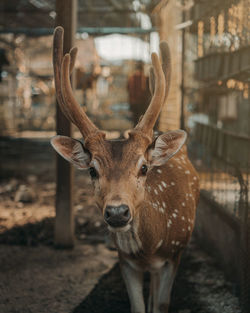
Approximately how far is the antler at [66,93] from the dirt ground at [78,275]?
1.62 m

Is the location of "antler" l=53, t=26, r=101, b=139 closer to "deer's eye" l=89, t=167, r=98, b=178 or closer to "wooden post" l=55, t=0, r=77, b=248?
"deer's eye" l=89, t=167, r=98, b=178

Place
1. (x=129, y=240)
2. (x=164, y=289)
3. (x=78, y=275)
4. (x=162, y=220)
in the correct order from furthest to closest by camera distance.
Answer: (x=78, y=275) → (x=164, y=289) → (x=162, y=220) → (x=129, y=240)

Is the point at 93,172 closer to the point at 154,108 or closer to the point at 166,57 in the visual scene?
the point at 154,108

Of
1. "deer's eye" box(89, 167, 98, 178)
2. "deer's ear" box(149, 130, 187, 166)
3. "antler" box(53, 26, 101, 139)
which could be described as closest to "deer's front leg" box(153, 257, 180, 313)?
"deer's ear" box(149, 130, 187, 166)

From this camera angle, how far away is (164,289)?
127 inches

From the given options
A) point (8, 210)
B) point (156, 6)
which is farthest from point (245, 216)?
point (156, 6)

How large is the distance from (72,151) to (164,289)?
4.23 feet

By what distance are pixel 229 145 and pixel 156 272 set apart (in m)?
1.63

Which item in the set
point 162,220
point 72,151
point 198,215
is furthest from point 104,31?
point 162,220

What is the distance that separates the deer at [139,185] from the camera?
100 inches

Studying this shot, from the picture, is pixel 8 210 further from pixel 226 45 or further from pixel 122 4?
pixel 122 4

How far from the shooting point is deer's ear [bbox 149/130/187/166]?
2.87 meters

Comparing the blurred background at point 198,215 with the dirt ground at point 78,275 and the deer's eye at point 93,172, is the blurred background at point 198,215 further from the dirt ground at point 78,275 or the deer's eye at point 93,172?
the deer's eye at point 93,172

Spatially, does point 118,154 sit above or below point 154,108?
below
